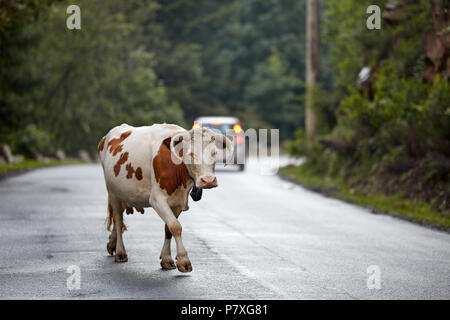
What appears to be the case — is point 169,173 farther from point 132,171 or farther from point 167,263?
point 167,263

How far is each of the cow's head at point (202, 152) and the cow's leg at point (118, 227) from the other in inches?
63.1

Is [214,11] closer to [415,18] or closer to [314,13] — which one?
[314,13]

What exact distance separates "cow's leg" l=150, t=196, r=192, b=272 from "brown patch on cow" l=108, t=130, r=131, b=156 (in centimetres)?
113

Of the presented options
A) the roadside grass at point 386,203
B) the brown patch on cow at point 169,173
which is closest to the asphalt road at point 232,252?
the roadside grass at point 386,203

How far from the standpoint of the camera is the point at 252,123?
7269 centimetres

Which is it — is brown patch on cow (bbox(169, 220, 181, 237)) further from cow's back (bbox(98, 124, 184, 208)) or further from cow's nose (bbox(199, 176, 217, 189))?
cow's back (bbox(98, 124, 184, 208))

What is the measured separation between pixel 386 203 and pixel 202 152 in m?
10.6

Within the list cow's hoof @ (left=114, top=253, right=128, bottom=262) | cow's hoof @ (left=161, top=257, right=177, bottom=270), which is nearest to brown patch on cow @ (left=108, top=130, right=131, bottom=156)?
cow's hoof @ (left=114, top=253, right=128, bottom=262)

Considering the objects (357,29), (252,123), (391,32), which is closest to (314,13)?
(357,29)

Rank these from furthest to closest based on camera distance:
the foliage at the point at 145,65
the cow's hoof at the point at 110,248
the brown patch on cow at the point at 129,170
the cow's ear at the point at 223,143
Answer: the foliage at the point at 145,65 → the cow's hoof at the point at 110,248 → the brown patch on cow at the point at 129,170 → the cow's ear at the point at 223,143

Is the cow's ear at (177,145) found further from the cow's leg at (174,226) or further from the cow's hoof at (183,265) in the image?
the cow's hoof at (183,265)

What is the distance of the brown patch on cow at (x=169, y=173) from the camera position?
10.3m

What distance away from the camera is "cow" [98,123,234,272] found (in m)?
9.98

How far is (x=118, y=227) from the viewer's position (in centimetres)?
1140
